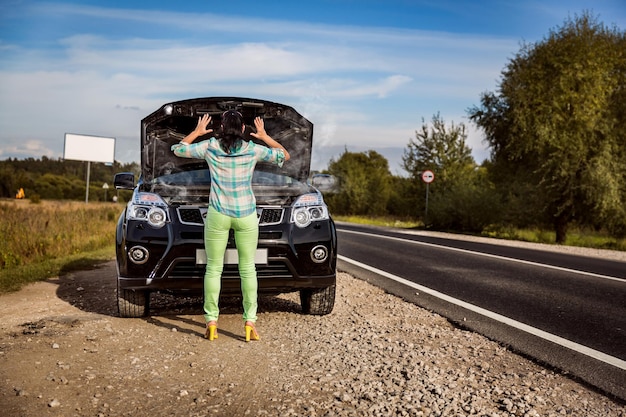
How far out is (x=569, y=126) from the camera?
23406 millimetres

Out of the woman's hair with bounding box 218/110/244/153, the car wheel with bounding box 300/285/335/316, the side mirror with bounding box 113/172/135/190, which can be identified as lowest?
the car wheel with bounding box 300/285/335/316

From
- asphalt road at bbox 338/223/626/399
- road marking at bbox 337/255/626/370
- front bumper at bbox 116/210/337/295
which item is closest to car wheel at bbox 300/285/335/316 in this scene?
front bumper at bbox 116/210/337/295

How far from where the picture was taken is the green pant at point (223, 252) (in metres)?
5.14

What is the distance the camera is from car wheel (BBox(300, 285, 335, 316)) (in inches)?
247

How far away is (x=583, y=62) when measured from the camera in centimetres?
2391

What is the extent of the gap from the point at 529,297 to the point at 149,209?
5.15 metres

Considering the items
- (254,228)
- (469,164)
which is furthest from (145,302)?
(469,164)

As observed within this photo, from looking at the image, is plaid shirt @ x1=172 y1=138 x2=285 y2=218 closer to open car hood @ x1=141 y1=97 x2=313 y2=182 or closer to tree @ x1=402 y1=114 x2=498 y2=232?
open car hood @ x1=141 y1=97 x2=313 y2=182

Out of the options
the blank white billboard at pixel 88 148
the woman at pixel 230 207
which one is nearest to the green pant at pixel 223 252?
the woman at pixel 230 207

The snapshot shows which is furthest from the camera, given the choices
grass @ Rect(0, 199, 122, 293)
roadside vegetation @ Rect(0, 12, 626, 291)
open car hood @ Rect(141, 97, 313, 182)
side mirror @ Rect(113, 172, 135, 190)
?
roadside vegetation @ Rect(0, 12, 626, 291)

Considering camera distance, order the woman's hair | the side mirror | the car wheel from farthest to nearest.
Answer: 1. the side mirror
2. the car wheel
3. the woman's hair

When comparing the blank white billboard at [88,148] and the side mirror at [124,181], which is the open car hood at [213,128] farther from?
the blank white billboard at [88,148]

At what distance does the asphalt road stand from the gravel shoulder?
34cm

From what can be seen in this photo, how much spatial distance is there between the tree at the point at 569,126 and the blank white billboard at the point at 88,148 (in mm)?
56087
